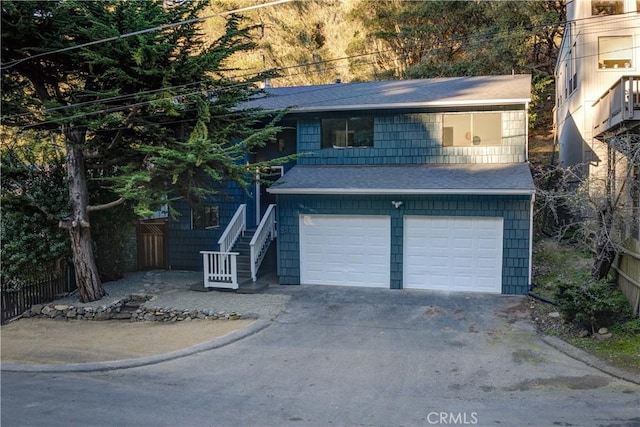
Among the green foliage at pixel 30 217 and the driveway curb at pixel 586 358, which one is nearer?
the driveway curb at pixel 586 358

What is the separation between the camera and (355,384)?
7246 millimetres

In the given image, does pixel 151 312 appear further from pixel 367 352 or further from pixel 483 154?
pixel 483 154

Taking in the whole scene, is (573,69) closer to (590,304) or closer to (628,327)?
(628,327)

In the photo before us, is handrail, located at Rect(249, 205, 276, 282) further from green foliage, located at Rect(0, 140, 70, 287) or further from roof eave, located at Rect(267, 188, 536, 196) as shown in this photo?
green foliage, located at Rect(0, 140, 70, 287)

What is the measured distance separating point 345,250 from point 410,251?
1803 mm

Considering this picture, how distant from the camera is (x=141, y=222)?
16.5 metres

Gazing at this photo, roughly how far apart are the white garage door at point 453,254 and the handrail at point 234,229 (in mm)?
5248

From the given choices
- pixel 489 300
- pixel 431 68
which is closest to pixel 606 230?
pixel 489 300

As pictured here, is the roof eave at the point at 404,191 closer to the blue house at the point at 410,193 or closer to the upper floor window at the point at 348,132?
the blue house at the point at 410,193

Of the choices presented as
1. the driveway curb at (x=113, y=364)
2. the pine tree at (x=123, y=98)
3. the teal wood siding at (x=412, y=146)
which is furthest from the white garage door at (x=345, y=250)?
the driveway curb at (x=113, y=364)

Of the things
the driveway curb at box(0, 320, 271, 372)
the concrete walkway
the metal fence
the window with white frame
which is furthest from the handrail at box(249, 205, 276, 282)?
the window with white frame

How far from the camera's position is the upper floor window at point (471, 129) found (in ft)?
45.0

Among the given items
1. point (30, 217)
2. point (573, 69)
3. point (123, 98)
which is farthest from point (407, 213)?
point (573, 69)

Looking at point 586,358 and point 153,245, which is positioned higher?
point 153,245
